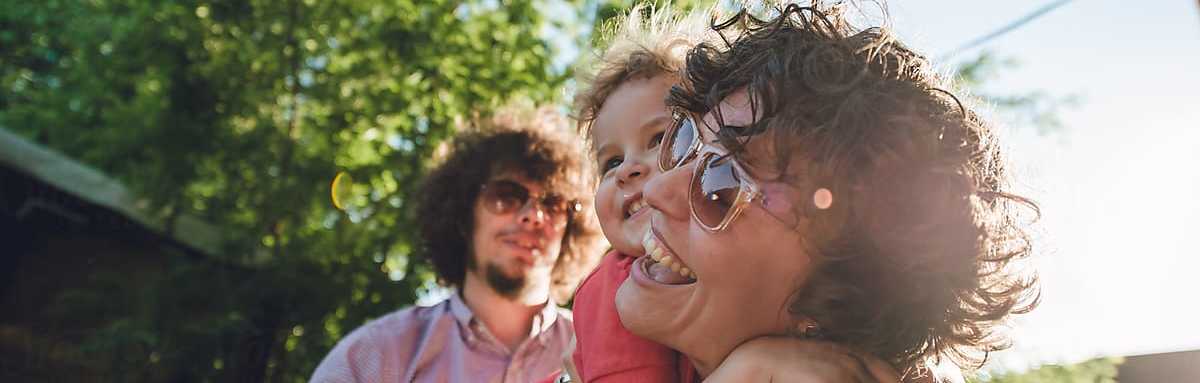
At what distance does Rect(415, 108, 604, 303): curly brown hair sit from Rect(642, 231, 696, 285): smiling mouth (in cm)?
204

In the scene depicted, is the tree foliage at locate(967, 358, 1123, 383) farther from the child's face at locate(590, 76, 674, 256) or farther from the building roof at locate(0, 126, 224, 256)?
the building roof at locate(0, 126, 224, 256)

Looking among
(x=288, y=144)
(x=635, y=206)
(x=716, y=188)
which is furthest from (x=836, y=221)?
(x=288, y=144)

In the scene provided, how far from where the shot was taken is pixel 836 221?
4.22 ft

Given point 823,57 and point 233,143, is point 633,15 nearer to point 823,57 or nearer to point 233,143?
point 823,57

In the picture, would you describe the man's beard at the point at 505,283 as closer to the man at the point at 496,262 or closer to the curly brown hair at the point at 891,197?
the man at the point at 496,262

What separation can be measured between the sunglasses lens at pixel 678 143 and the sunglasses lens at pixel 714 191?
0.28ft

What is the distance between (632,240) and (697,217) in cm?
59

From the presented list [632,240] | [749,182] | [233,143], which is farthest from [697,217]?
[233,143]

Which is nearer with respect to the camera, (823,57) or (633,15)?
(823,57)

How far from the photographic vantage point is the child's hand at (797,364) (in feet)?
3.96

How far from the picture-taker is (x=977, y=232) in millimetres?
1313

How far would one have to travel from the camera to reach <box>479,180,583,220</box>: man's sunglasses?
11.3 feet

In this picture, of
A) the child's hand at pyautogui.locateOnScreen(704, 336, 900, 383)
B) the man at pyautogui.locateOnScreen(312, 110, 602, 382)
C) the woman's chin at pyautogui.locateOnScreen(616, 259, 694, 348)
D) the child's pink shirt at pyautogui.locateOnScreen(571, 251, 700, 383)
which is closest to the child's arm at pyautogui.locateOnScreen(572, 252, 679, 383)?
the child's pink shirt at pyautogui.locateOnScreen(571, 251, 700, 383)

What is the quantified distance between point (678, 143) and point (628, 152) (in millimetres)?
504
